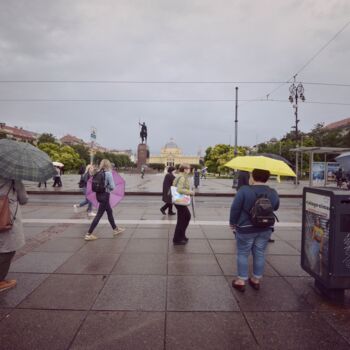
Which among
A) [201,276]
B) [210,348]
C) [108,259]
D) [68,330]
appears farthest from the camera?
[108,259]

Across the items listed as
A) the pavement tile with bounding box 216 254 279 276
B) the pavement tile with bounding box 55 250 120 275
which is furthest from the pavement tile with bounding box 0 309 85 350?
the pavement tile with bounding box 216 254 279 276

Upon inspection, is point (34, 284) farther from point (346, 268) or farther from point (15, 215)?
point (346, 268)

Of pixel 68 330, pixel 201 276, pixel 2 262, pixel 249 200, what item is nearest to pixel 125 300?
pixel 68 330

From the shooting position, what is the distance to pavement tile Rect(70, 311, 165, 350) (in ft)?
9.68

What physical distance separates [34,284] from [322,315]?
3.68 metres

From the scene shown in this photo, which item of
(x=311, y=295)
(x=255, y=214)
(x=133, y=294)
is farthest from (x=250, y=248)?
(x=133, y=294)

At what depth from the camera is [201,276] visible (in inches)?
188

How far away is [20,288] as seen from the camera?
4219mm

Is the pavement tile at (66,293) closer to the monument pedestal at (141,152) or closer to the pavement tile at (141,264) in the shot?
the pavement tile at (141,264)

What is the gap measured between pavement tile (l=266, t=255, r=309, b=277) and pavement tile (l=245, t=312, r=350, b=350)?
139cm

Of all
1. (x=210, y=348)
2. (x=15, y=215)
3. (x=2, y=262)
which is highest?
A: (x=15, y=215)

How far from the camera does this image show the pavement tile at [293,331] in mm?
3000

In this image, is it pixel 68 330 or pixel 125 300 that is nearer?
pixel 68 330

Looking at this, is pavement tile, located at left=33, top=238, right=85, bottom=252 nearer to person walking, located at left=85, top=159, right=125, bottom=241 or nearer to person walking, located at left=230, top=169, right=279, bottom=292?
person walking, located at left=85, top=159, right=125, bottom=241
